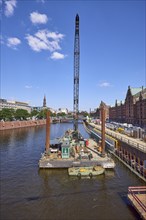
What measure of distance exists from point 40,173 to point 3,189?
8.87 meters

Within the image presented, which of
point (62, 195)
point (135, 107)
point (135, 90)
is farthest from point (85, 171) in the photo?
point (135, 90)

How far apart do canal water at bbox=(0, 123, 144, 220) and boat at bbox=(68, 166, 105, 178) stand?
2.78 feet

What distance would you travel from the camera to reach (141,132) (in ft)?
195

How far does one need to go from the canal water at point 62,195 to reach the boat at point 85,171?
0.85 metres

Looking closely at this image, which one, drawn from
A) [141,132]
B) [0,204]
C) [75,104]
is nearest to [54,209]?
[0,204]

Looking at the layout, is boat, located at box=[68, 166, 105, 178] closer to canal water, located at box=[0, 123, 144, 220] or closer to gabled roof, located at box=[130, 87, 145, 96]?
canal water, located at box=[0, 123, 144, 220]

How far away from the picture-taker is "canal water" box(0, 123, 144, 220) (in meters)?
22.7

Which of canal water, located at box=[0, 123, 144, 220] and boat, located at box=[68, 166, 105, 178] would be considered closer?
canal water, located at box=[0, 123, 144, 220]

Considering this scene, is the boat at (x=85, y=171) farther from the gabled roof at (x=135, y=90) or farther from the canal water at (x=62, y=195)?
the gabled roof at (x=135, y=90)

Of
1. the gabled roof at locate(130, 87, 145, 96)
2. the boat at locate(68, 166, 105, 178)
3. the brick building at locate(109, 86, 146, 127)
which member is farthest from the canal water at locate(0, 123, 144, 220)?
the gabled roof at locate(130, 87, 145, 96)

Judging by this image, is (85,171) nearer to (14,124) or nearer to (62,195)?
(62,195)

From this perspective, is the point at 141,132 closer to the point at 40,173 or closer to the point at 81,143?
the point at 81,143

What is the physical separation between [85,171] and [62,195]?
8.27 meters

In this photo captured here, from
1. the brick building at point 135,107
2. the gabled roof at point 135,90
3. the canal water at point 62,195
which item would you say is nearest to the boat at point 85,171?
the canal water at point 62,195
